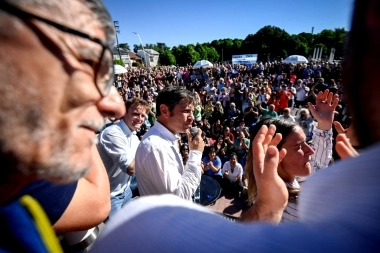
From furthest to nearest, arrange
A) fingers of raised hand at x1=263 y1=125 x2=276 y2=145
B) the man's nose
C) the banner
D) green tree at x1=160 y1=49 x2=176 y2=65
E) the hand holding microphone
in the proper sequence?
green tree at x1=160 y1=49 x2=176 y2=65, the banner, the hand holding microphone, fingers of raised hand at x1=263 y1=125 x2=276 y2=145, the man's nose

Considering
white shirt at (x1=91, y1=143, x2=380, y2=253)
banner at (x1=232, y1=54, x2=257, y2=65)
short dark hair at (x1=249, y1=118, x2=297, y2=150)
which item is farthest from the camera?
banner at (x1=232, y1=54, x2=257, y2=65)

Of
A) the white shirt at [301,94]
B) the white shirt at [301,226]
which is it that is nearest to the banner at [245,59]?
the white shirt at [301,94]

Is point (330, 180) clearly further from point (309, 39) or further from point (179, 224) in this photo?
point (309, 39)

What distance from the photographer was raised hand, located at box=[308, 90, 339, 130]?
9.30 ft

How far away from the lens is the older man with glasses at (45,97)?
0.63 meters

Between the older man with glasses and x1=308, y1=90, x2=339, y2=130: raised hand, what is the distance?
2793 millimetres

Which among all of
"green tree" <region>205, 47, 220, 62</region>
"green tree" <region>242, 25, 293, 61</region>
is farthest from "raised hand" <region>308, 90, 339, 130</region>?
"green tree" <region>205, 47, 220, 62</region>

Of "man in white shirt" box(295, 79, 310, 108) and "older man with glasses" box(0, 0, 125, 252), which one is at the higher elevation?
"older man with glasses" box(0, 0, 125, 252)

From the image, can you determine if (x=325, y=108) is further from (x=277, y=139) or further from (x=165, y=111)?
(x=165, y=111)

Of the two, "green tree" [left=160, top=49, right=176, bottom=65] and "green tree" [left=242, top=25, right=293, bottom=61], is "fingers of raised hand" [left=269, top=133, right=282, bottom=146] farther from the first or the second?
"green tree" [left=242, top=25, right=293, bottom=61]

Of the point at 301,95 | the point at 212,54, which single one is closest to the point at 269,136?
the point at 301,95

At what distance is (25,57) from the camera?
0.64 m

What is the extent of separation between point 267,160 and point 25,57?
996 millimetres

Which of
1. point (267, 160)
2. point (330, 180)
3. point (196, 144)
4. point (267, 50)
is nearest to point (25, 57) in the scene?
point (330, 180)
